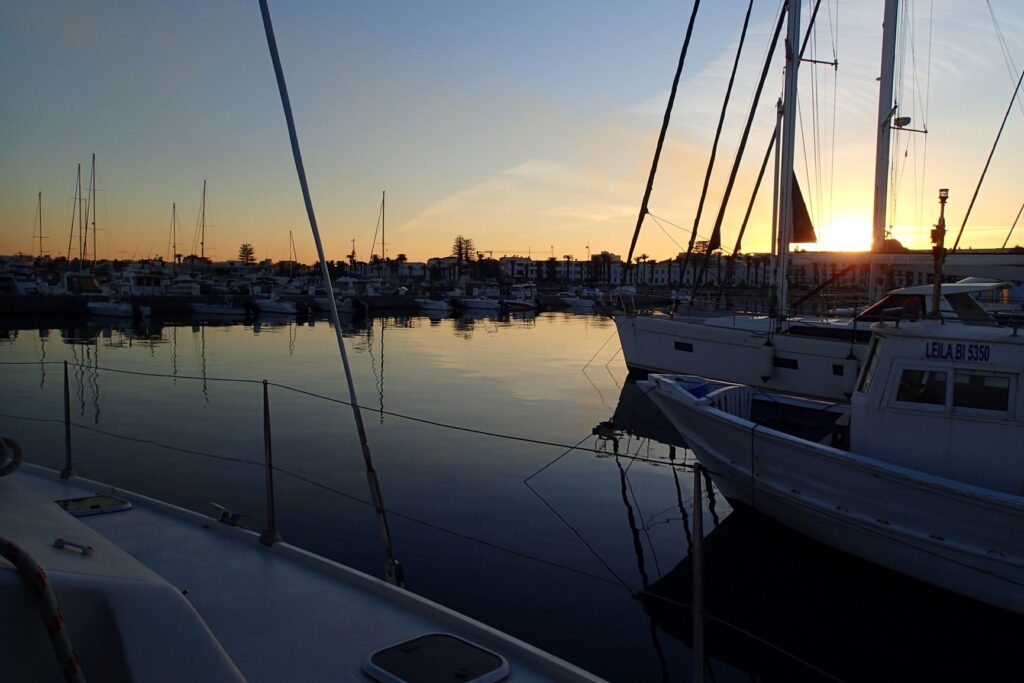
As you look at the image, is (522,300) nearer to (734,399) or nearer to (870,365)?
(734,399)

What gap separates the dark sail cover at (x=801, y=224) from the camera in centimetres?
2262

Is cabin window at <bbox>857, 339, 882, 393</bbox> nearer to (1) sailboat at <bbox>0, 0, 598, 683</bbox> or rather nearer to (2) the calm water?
(2) the calm water

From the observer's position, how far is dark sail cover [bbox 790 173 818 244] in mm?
22625

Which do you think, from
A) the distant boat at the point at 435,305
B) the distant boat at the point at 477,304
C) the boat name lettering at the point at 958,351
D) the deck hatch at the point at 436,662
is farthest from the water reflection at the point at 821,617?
the distant boat at the point at 477,304

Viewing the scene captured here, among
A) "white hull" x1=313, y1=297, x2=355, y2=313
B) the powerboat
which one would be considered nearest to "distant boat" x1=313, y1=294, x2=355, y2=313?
"white hull" x1=313, y1=297, x2=355, y2=313

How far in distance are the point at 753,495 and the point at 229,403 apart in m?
14.6

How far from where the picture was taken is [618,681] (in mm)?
6793

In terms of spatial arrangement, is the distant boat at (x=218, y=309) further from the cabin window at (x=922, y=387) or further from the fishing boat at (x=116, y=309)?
the cabin window at (x=922, y=387)

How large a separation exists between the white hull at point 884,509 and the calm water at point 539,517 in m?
0.40

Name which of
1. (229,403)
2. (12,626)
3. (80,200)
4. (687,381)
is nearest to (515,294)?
(80,200)

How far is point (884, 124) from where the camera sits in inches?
826

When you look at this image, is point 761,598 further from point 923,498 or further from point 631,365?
point 631,365

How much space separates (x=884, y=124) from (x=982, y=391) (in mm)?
15014

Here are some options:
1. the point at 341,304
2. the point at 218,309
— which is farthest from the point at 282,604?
the point at 341,304
